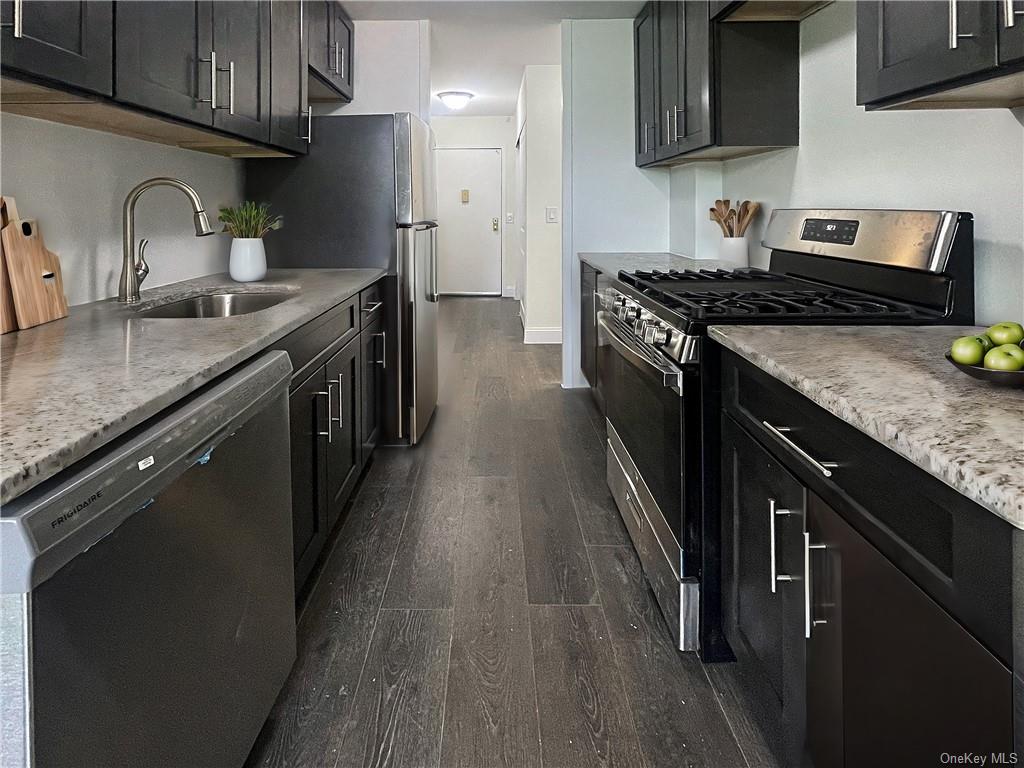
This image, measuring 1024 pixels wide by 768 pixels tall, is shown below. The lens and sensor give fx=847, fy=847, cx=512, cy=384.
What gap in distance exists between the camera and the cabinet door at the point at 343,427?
9.00 ft

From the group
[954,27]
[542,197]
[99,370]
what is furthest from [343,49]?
[954,27]

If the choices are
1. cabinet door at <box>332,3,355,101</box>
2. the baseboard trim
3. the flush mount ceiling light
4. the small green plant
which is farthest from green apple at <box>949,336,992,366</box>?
the flush mount ceiling light

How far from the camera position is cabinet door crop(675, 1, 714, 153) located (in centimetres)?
331

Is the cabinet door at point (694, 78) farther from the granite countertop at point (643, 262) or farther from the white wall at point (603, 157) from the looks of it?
the white wall at point (603, 157)

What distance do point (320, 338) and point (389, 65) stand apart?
2.77 m

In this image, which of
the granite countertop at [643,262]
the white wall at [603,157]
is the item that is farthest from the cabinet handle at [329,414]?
the white wall at [603,157]

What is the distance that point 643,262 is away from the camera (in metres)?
4.34

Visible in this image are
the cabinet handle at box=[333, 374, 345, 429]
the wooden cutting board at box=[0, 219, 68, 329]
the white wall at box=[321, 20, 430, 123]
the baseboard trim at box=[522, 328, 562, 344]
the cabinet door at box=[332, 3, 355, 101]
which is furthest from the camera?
the baseboard trim at box=[522, 328, 562, 344]

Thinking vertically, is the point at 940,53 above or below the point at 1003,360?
above

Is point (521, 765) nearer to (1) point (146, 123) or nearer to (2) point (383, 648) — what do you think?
(2) point (383, 648)

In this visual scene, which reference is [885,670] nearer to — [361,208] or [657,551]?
[657,551]

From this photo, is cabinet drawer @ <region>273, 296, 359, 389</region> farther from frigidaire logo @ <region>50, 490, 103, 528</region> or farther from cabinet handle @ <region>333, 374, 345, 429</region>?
frigidaire logo @ <region>50, 490, 103, 528</region>

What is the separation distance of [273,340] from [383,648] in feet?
2.69

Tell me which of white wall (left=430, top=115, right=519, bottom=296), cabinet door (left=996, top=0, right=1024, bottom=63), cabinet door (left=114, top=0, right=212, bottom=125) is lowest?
cabinet door (left=996, top=0, right=1024, bottom=63)
